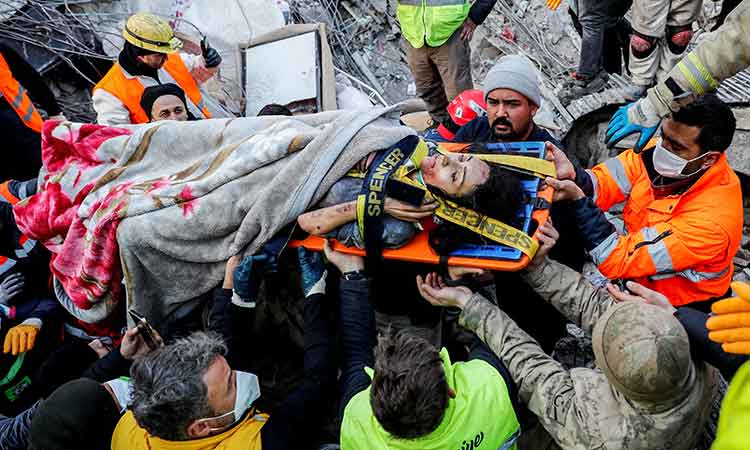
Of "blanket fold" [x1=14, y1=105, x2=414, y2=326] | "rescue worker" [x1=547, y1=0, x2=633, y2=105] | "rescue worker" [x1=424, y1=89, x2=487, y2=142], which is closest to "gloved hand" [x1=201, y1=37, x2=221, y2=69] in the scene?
"blanket fold" [x1=14, y1=105, x2=414, y2=326]

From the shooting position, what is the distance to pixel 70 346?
2.76m

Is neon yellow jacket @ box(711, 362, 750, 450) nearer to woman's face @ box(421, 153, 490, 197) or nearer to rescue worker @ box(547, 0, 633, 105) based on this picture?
woman's face @ box(421, 153, 490, 197)

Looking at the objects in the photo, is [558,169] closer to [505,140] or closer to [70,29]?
[505,140]

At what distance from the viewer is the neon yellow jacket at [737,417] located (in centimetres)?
130

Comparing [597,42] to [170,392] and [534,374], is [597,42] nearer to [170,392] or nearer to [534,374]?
[534,374]

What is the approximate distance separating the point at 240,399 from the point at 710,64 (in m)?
2.78

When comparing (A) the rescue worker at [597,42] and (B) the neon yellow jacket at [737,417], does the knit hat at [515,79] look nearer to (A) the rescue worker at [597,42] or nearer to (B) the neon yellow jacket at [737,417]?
(A) the rescue worker at [597,42]

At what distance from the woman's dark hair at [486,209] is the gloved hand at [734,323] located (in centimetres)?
87

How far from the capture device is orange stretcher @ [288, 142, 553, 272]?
7.18 feet

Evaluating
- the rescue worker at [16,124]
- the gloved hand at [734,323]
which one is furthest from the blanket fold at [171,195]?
the gloved hand at [734,323]

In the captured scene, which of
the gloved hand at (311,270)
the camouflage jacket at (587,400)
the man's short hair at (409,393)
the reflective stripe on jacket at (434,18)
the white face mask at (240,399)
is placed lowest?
the white face mask at (240,399)

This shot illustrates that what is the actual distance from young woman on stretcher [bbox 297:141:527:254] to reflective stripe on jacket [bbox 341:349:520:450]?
1.94 feet

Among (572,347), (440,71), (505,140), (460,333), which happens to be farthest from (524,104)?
(440,71)

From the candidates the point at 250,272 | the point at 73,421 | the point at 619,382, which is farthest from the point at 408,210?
the point at 73,421
